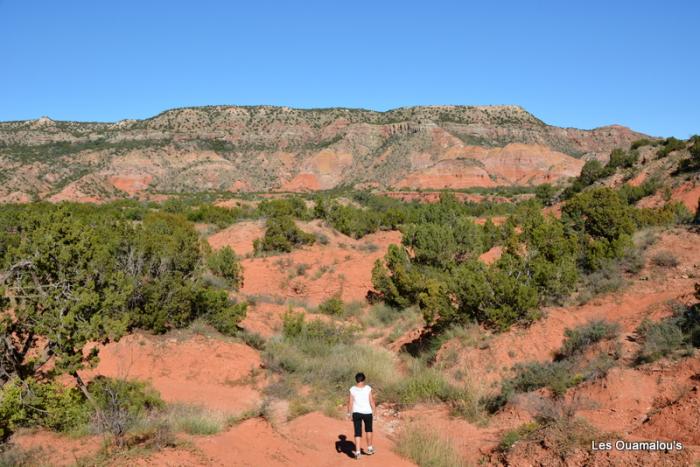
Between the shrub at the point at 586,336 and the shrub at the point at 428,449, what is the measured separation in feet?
14.1

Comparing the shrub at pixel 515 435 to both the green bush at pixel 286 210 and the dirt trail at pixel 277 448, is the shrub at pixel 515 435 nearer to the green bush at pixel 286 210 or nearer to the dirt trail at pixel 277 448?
the dirt trail at pixel 277 448

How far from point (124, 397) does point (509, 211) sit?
45.6 m

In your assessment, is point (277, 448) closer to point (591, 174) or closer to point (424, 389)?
point (424, 389)

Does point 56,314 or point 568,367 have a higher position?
point 56,314

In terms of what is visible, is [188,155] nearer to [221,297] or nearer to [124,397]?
[221,297]

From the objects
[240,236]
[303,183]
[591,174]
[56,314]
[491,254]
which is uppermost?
[303,183]

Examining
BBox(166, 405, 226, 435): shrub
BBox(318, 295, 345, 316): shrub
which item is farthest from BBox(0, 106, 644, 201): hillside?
BBox(166, 405, 226, 435): shrub

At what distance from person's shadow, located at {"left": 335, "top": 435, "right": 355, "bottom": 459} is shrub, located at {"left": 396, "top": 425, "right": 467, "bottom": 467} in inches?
28.5

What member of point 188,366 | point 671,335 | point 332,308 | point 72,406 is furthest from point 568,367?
point 332,308

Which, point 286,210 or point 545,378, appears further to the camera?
point 286,210

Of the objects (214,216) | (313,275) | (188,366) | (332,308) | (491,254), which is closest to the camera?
(188,366)

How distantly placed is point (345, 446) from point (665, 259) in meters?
11.1

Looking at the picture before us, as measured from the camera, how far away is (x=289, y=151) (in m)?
105

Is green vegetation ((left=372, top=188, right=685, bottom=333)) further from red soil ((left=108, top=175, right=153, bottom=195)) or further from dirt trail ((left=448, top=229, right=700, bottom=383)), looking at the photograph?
red soil ((left=108, top=175, right=153, bottom=195))
